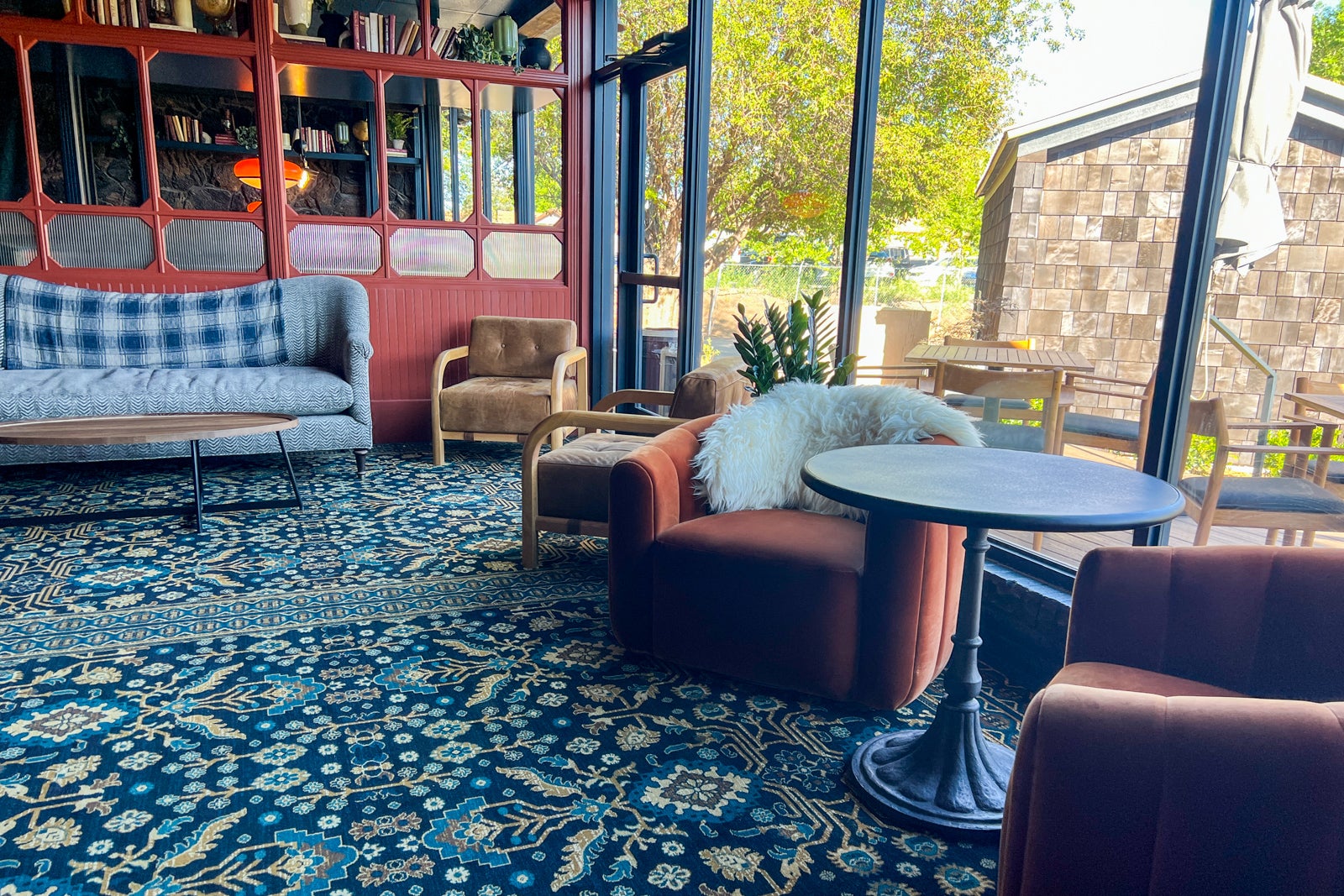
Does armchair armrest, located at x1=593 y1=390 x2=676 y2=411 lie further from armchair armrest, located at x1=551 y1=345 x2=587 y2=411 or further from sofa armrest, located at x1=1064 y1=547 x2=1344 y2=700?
sofa armrest, located at x1=1064 y1=547 x2=1344 y2=700

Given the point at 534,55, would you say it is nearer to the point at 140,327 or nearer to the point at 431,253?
the point at 431,253

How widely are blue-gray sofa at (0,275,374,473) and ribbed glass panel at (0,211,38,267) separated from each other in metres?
0.36

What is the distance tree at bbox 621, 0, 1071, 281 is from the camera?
545 centimetres

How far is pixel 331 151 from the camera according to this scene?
7105mm

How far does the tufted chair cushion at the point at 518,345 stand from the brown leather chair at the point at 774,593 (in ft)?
9.05

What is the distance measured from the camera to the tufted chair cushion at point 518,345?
16.3ft

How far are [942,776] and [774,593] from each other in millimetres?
542

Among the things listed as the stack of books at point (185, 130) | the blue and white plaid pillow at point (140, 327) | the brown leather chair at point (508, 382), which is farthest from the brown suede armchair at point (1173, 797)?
the stack of books at point (185, 130)

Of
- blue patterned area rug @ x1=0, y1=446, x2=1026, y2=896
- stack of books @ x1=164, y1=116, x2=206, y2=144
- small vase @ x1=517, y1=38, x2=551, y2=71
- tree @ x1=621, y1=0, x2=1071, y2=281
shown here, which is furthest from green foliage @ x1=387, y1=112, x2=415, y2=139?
blue patterned area rug @ x1=0, y1=446, x2=1026, y2=896

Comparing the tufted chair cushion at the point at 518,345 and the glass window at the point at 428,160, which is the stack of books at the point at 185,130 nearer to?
the glass window at the point at 428,160

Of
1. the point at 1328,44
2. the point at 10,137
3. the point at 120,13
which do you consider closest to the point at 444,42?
the point at 120,13

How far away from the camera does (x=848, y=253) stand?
3164 mm

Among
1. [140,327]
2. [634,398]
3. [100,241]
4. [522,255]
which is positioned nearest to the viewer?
[634,398]

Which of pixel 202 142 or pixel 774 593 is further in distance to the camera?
pixel 202 142
